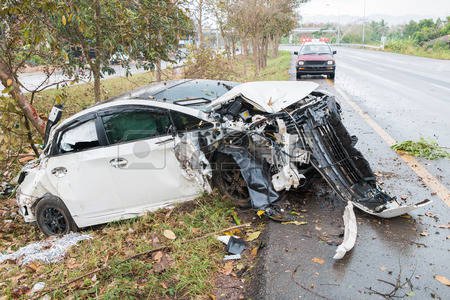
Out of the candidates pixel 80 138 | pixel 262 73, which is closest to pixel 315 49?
pixel 262 73

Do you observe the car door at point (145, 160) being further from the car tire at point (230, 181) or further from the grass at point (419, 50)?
the grass at point (419, 50)

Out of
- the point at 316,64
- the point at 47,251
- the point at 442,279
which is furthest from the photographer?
the point at 316,64

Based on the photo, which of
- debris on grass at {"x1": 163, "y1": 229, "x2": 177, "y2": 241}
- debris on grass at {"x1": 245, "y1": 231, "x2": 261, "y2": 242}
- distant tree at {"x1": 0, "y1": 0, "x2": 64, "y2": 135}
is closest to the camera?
debris on grass at {"x1": 245, "y1": 231, "x2": 261, "y2": 242}

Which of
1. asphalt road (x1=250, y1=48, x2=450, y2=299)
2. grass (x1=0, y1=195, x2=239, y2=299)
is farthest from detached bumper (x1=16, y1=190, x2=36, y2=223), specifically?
asphalt road (x1=250, y1=48, x2=450, y2=299)

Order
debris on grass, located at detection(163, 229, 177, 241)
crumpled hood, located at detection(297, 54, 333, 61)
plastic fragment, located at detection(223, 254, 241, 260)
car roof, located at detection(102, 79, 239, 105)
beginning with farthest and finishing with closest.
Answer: crumpled hood, located at detection(297, 54, 333, 61) → car roof, located at detection(102, 79, 239, 105) → debris on grass, located at detection(163, 229, 177, 241) → plastic fragment, located at detection(223, 254, 241, 260)

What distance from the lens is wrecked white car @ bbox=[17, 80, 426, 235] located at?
15.0 feet

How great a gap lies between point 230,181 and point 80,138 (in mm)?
2059

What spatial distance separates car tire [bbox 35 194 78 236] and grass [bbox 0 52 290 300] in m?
0.33

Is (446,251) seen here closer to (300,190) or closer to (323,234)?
(323,234)

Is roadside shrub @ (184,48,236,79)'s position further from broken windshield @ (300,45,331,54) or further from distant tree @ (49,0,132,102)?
broken windshield @ (300,45,331,54)

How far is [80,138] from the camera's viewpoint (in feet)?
17.2

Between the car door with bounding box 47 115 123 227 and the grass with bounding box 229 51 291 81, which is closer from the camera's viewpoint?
the car door with bounding box 47 115 123 227

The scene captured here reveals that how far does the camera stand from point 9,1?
570 centimetres

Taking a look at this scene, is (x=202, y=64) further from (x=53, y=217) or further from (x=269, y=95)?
(x=53, y=217)
